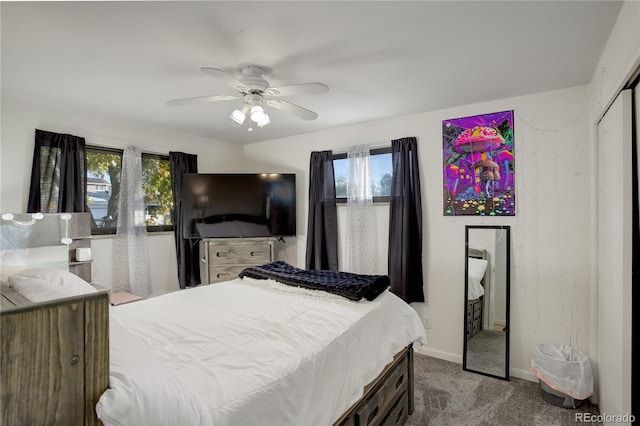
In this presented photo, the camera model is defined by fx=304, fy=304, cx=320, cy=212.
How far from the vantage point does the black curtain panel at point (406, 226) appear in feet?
10.00

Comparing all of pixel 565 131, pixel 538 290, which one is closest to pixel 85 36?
pixel 565 131

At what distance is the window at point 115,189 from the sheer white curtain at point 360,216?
223 centimetres

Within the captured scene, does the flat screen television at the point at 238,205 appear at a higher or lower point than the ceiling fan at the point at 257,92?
lower

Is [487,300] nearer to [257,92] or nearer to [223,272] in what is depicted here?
[257,92]

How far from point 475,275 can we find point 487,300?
24cm

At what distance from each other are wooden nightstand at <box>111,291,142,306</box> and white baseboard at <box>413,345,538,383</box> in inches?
107

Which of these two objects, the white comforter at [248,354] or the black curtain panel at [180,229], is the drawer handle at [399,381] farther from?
the black curtain panel at [180,229]

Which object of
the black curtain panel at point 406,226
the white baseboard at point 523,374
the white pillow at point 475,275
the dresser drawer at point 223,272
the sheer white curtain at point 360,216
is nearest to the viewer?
the white baseboard at point 523,374

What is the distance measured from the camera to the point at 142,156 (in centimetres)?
356

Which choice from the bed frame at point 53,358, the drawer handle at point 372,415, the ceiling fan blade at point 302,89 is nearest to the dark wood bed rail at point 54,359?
the bed frame at point 53,358

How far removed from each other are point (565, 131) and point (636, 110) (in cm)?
98

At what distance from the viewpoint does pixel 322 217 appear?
3678mm

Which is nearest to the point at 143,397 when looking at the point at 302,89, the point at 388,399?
the point at 388,399

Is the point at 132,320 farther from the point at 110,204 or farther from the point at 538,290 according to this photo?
the point at 538,290
